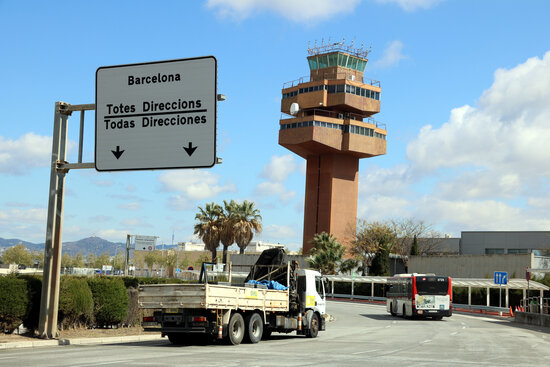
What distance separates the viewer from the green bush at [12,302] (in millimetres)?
19141

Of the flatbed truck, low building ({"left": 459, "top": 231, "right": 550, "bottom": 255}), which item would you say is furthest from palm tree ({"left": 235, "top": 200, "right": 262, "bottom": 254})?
the flatbed truck

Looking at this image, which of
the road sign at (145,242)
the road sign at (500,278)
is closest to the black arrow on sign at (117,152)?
the road sign at (500,278)

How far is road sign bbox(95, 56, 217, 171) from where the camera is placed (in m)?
18.2

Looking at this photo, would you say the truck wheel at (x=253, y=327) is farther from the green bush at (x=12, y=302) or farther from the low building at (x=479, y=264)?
the low building at (x=479, y=264)

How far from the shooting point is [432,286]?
40.1 metres

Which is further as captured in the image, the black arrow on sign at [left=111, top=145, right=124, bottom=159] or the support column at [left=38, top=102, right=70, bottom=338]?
the support column at [left=38, top=102, right=70, bottom=338]

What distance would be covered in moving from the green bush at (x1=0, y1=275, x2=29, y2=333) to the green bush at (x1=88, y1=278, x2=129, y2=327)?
3485 millimetres

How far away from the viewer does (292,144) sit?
92.8 meters

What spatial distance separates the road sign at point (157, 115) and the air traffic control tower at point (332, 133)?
231ft

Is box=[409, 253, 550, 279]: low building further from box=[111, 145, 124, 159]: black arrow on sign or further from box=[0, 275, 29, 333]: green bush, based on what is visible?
box=[0, 275, 29, 333]: green bush

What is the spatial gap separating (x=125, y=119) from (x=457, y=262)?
2108 inches

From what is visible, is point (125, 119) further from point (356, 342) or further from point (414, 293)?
point (414, 293)

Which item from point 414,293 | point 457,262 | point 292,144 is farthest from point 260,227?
point 414,293

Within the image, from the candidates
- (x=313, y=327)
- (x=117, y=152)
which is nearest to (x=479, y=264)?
(x=313, y=327)
